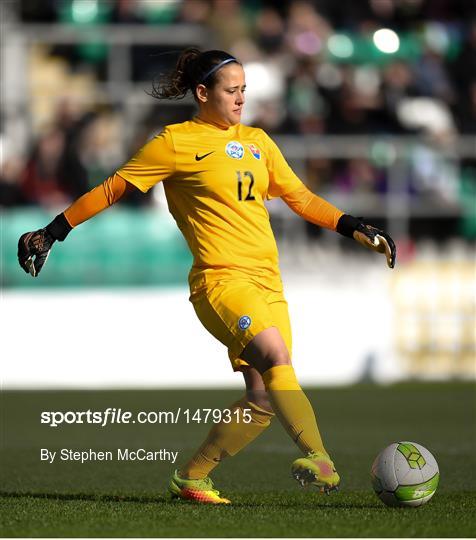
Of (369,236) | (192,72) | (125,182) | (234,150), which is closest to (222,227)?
(234,150)

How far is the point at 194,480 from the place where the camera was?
6.93 meters

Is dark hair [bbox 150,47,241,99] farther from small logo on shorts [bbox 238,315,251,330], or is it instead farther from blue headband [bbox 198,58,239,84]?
small logo on shorts [bbox 238,315,251,330]

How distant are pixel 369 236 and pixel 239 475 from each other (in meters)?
2.37

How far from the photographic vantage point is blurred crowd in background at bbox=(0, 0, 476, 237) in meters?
16.5

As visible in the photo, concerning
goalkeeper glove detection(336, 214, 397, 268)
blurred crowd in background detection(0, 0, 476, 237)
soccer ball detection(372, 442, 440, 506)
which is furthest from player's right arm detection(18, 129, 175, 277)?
blurred crowd in background detection(0, 0, 476, 237)

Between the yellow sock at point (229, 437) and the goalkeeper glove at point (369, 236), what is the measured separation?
950 millimetres

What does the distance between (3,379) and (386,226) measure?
488cm

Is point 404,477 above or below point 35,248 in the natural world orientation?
below

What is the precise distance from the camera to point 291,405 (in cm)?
639

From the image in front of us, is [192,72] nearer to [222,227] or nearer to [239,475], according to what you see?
[222,227]

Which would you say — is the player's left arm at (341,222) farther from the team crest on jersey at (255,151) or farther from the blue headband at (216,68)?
the blue headband at (216,68)

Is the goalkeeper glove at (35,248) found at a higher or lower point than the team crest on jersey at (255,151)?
lower

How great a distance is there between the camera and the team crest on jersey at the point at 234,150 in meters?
6.77

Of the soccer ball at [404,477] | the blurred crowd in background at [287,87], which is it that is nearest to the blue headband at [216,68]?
the soccer ball at [404,477]
